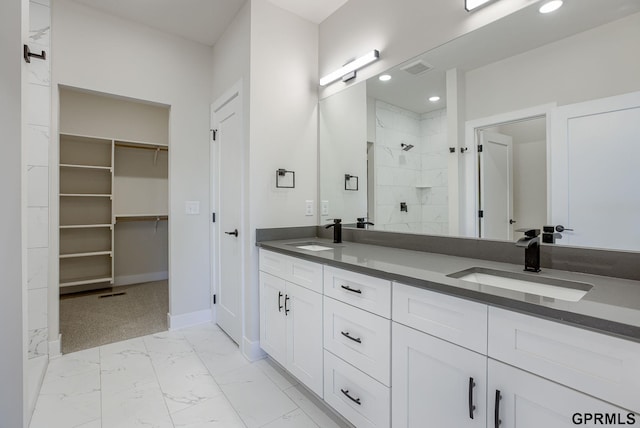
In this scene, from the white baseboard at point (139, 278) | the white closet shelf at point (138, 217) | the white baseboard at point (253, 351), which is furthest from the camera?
the white baseboard at point (139, 278)

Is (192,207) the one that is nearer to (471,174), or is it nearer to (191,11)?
(191,11)

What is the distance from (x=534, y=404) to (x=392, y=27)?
82.9 inches

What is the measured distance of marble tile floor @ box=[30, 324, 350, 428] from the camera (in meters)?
1.63

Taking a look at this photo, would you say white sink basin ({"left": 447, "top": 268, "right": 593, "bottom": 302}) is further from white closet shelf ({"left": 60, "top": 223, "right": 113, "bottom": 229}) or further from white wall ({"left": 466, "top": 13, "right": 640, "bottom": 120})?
white closet shelf ({"left": 60, "top": 223, "right": 113, "bottom": 229})

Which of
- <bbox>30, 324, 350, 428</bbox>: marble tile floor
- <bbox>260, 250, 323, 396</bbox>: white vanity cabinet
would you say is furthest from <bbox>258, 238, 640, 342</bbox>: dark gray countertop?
<bbox>30, 324, 350, 428</bbox>: marble tile floor

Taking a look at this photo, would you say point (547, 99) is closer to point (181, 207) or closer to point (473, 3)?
point (473, 3)

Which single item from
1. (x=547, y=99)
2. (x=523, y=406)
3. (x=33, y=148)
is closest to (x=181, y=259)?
(x=33, y=148)

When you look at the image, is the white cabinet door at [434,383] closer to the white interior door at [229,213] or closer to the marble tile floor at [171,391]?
the marble tile floor at [171,391]

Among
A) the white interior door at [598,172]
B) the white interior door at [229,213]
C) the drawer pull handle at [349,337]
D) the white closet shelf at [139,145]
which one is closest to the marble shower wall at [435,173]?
the white interior door at [598,172]

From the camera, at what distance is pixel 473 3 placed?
1.53m

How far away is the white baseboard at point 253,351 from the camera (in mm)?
2256

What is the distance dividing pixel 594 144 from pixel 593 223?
1.06 feet

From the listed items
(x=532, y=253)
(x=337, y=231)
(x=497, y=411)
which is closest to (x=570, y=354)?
(x=497, y=411)

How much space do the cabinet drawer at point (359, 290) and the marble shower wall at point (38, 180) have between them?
7.09 feet
